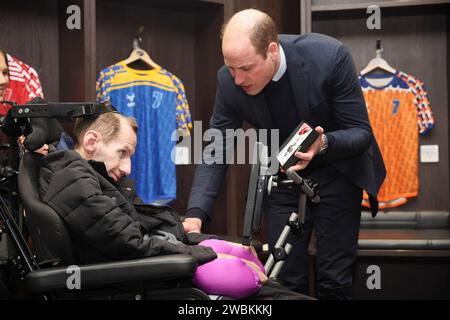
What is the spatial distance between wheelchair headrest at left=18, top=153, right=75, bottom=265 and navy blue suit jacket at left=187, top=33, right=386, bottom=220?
67 centimetres

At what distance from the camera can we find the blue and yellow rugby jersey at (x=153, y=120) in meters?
3.49

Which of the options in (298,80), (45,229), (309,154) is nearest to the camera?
(45,229)

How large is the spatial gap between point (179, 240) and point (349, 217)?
76cm

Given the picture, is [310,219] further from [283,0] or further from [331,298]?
[283,0]

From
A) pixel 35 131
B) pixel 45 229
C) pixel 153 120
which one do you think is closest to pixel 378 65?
pixel 153 120

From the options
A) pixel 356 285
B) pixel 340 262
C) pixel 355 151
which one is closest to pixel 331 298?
pixel 340 262

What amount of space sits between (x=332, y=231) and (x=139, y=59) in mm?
1798

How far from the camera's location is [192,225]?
6.66 ft

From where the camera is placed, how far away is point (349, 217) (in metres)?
2.31

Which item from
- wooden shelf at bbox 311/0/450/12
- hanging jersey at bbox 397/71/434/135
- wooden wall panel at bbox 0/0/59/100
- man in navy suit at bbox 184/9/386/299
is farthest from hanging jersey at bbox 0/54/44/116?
hanging jersey at bbox 397/71/434/135

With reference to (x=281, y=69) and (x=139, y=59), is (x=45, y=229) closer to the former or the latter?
(x=281, y=69)

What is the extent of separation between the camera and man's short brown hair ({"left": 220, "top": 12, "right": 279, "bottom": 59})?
2.01 meters

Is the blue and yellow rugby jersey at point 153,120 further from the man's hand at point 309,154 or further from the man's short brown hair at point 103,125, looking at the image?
the man's hand at point 309,154

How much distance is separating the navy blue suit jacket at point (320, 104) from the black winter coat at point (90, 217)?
0.57 metres
